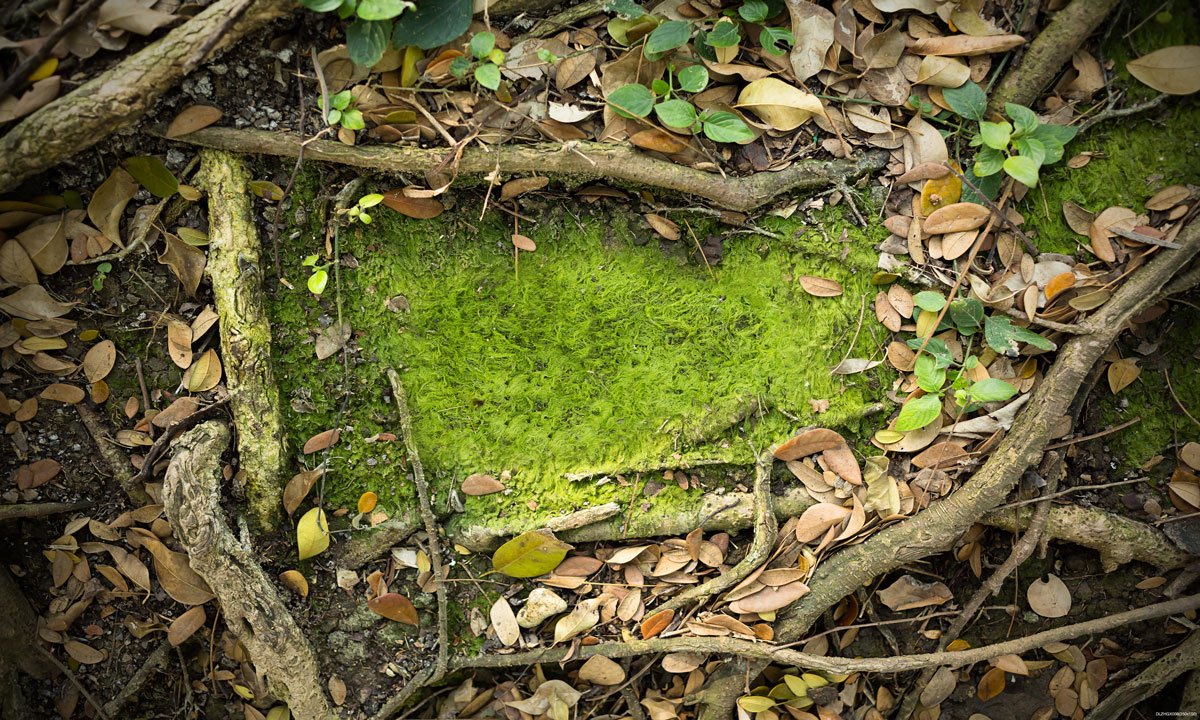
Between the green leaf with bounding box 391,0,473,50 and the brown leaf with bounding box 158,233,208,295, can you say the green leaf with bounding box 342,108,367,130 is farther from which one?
the brown leaf with bounding box 158,233,208,295

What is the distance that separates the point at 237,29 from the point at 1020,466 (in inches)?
118

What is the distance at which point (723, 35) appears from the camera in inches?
90.4

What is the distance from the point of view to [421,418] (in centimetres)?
245

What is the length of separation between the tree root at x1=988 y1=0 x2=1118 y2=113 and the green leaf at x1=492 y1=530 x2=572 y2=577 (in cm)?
223

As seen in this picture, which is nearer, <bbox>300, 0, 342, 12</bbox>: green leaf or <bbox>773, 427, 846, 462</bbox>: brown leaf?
<bbox>300, 0, 342, 12</bbox>: green leaf

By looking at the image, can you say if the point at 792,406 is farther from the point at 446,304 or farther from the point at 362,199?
the point at 362,199

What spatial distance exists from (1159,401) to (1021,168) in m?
1.09

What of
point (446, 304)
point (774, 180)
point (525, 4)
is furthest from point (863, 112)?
point (446, 304)

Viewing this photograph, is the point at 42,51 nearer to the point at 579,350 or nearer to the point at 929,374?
the point at 579,350

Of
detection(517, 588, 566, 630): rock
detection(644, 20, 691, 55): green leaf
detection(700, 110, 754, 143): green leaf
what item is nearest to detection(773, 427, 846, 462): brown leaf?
detection(517, 588, 566, 630): rock

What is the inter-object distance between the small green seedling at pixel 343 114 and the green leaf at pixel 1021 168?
2.16 metres

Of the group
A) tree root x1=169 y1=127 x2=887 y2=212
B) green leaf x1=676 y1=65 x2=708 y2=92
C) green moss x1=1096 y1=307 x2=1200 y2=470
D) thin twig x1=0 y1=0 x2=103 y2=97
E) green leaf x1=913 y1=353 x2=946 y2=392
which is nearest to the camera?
thin twig x1=0 y1=0 x2=103 y2=97

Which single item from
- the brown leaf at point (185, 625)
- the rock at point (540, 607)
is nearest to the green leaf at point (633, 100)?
the rock at point (540, 607)

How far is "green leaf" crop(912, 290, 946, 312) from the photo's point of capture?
7.91ft
